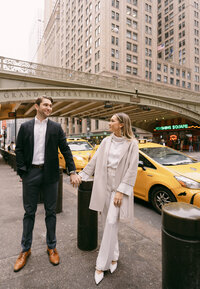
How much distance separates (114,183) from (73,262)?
1203mm

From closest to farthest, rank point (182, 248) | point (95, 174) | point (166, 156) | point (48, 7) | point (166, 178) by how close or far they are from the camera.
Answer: point (182, 248) < point (95, 174) < point (166, 178) < point (166, 156) < point (48, 7)

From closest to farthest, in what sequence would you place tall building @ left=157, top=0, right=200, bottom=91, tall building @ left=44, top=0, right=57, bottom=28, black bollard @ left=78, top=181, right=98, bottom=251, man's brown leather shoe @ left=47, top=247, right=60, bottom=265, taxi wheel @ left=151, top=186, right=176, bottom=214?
man's brown leather shoe @ left=47, top=247, right=60, bottom=265 < black bollard @ left=78, top=181, right=98, bottom=251 < taxi wheel @ left=151, top=186, right=176, bottom=214 < tall building @ left=157, top=0, right=200, bottom=91 < tall building @ left=44, top=0, right=57, bottom=28

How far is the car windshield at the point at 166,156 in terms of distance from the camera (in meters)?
4.71

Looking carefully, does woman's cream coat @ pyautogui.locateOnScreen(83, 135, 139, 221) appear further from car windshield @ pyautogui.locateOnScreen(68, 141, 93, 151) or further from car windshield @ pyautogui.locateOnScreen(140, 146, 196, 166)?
car windshield @ pyautogui.locateOnScreen(68, 141, 93, 151)

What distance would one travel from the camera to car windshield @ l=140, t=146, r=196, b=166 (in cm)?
471

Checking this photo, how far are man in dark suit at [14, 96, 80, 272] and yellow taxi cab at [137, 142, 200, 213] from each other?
263cm

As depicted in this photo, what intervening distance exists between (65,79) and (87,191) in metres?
15.4

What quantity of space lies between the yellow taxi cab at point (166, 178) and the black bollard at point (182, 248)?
8.05 ft

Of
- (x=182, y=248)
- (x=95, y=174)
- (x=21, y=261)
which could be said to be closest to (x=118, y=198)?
(x=95, y=174)

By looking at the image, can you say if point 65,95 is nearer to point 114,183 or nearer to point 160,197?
point 160,197

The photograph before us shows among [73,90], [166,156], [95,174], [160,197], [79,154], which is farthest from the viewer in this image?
[73,90]

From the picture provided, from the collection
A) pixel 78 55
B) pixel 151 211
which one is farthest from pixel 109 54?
pixel 151 211

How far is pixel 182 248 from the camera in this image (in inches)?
56.1

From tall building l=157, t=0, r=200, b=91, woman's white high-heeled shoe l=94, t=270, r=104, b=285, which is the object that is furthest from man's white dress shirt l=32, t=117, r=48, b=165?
tall building l=157, t=0, r=200, b=91
